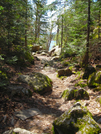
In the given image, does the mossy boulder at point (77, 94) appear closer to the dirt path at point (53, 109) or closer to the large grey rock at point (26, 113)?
the dirt path at point (53, 109)

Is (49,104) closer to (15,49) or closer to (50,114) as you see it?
(50,114)

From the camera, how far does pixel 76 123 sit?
2.71 meters

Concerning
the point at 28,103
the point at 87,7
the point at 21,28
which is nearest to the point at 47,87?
the point at 28,103

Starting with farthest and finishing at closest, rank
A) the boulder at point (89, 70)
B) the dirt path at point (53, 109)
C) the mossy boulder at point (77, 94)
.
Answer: the boulder at point (89, 70), the mossy boulder at point (77, 94), the dirt path at point (53, 109)

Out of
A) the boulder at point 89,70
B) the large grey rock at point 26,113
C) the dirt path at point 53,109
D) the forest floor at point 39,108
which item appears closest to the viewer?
the forest floor at point 39,108

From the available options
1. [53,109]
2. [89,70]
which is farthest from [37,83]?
[89,70]

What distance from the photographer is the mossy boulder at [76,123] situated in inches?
100

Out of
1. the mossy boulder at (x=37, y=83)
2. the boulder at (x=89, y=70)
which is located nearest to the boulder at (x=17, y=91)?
the mossy boulder at (x=37, y=83)

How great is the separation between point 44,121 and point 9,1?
7261 millimetres

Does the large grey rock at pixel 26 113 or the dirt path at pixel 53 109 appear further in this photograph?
the large grey rock at pixel 26 113

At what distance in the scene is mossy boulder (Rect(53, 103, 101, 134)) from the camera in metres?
2.54

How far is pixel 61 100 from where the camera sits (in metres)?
5.96

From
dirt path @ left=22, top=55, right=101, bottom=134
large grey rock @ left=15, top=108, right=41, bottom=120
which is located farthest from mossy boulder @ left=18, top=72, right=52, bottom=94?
large grey rock @ left=15, top=108, right=41, bottom=120

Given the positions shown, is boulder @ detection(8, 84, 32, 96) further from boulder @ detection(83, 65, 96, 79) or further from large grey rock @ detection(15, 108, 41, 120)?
boulder @ detection(83, 65, 96, 79)
